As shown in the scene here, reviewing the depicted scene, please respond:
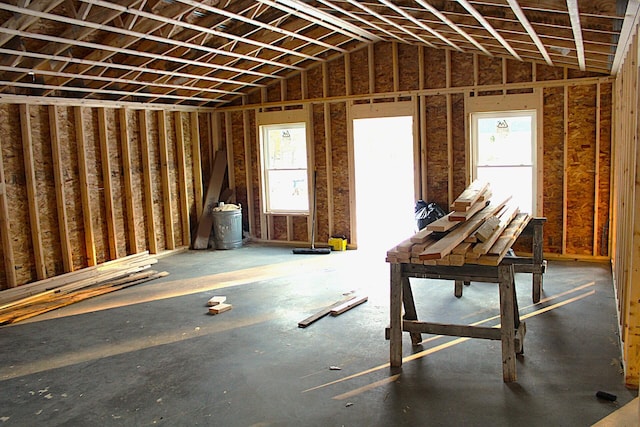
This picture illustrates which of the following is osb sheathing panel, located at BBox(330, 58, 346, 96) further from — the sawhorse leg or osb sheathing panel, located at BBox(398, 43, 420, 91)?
the sawhorse leg

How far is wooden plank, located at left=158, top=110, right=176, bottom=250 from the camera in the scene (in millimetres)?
9648

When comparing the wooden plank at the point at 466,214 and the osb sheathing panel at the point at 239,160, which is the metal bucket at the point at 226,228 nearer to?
the osb sheathing panel at the point at 239,160

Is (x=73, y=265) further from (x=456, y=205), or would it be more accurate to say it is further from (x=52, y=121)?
(x=456, y=205)

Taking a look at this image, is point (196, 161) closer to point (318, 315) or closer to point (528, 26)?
point (318, 315)

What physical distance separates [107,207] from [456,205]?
242 inches

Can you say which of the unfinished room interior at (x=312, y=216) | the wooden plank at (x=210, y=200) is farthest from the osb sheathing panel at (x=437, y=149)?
the wooden plank at (x=210, y=200)

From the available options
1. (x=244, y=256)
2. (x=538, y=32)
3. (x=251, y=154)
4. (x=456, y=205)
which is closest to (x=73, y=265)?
(x=244, y=256)

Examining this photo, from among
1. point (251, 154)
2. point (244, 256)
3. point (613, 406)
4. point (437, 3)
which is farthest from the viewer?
point (251, 154)

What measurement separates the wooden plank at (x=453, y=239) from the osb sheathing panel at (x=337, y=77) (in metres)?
5.02

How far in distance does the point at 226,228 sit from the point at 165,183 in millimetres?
1399

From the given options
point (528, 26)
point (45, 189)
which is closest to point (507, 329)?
point (528, 26)

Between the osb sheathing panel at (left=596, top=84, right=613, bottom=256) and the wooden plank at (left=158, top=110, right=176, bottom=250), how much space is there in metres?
7.18

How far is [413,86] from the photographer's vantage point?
29.4 ft

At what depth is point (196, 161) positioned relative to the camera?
413 inches
